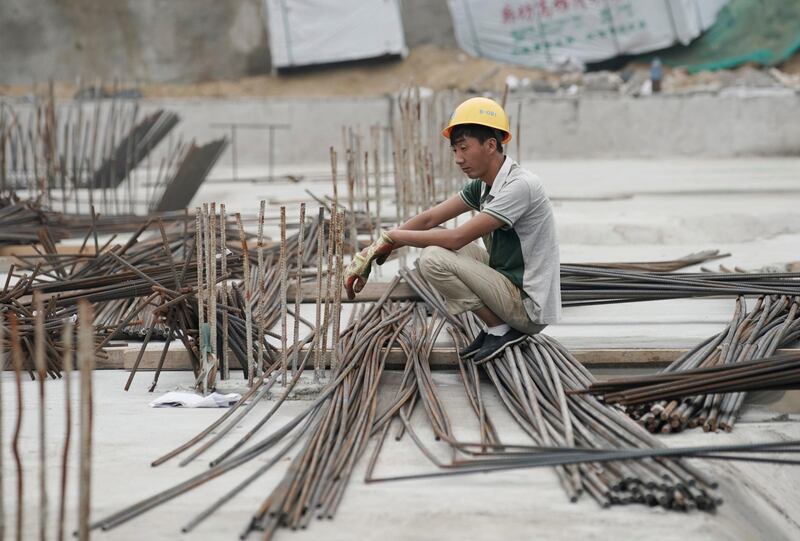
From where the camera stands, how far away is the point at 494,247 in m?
3.77

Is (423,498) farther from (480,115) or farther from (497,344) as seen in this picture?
(480,115)

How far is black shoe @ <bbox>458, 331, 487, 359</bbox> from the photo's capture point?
3803mm

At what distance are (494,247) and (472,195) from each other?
227 mm

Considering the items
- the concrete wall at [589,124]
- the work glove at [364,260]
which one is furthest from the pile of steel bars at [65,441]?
the concrete wall at [589,124]

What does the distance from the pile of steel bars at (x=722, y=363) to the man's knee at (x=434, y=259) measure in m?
0.75

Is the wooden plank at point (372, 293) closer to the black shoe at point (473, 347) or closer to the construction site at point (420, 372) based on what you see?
the construction site at point (420, 372)

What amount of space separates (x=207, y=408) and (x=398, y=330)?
860mm

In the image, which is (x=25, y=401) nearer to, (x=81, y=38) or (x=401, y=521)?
(x=401, y=521)

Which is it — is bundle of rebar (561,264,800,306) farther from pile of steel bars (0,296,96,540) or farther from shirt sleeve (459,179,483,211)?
pile of steel bars (0,296,96,540)

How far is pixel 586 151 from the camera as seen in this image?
1473 centimetres

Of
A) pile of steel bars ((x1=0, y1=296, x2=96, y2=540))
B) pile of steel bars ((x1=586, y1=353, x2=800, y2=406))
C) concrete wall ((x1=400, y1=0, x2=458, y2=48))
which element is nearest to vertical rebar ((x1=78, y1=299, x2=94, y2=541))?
pile of steel bars ((x1=0, y1=296, x2=96, y2=540))

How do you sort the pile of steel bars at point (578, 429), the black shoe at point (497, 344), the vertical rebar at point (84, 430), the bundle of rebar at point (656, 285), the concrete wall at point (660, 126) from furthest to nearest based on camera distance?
the concrete wall at point (660, 126) → the bundle of rebar at point (656, 285) → the black shoe at point (497, 344) → the pile of steel bars at point (578, 429) → the vertical rebar at point (84, 430)

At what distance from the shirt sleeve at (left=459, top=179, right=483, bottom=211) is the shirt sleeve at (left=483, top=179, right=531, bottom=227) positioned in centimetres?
32

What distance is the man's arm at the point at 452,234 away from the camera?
3492 millimetres
